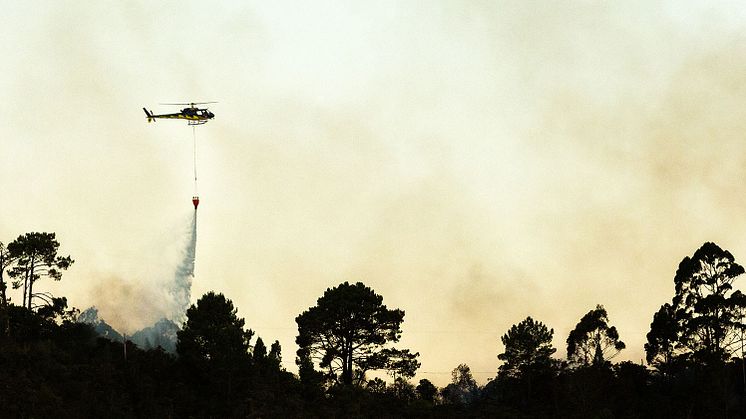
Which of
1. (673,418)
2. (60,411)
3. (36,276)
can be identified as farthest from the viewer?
(36,276)

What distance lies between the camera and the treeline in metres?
92.6

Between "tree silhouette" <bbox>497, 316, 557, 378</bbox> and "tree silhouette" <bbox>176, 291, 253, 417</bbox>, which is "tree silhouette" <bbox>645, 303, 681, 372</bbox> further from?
"tree silhouette" <bbox>176, 291, 253, 417</bbox>

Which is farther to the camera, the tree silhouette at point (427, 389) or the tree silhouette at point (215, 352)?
the tree silhouette at point (427, 389)

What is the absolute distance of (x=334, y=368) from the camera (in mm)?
106562

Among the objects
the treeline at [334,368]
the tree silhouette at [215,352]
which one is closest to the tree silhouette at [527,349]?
the treeline at [334,368]

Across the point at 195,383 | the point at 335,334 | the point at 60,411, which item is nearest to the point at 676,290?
the point at 335,334

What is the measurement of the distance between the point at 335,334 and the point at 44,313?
35.4m

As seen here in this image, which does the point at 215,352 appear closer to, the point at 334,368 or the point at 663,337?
the point at 334,368

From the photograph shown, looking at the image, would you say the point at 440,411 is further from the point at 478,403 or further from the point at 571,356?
the point at 571,356

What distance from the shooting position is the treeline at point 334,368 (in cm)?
9256

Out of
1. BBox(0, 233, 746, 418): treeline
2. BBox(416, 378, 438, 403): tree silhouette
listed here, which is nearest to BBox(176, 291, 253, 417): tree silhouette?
BBox(0, 233, 746, 418): treeline

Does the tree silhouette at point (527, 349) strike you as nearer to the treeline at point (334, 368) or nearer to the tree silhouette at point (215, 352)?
the treeline at point (334, 368)

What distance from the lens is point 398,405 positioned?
341ft

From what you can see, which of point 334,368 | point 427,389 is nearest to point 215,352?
point 334,368
